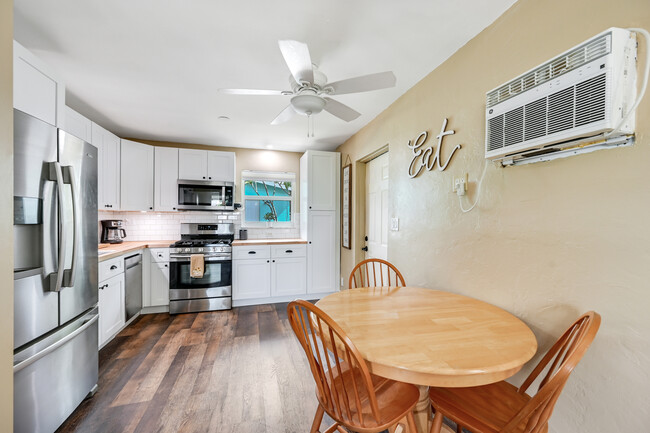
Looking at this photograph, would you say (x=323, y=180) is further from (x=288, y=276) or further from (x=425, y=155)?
(x=425, y=155)

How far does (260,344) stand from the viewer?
258 centimetres

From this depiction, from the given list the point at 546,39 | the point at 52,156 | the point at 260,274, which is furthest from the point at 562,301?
the point at 260,274

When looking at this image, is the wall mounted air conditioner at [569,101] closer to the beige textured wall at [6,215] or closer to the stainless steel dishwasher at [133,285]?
the beige textured wall at [6,215]

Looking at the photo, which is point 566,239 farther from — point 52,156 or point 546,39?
point 52,156

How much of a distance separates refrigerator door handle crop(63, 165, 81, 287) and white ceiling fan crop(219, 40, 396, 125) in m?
1.04

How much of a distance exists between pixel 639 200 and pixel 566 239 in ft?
0.92

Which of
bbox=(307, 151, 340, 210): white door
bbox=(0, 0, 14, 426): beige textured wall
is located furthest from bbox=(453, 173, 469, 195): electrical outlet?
bbox=(307, 151, 340, 210): white door

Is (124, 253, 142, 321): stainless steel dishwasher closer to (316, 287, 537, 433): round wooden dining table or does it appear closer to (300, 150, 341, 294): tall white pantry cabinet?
(300, 150, 341, 294): tall white pantry cabinet

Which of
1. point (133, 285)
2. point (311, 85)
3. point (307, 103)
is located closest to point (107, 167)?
point (133, 285)

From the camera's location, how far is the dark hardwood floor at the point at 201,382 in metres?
1.61

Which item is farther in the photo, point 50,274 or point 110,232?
point 110,232

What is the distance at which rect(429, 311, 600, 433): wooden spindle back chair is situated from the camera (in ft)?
2.55

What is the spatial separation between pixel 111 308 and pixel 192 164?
2.04 m

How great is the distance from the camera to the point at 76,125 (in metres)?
2.47
